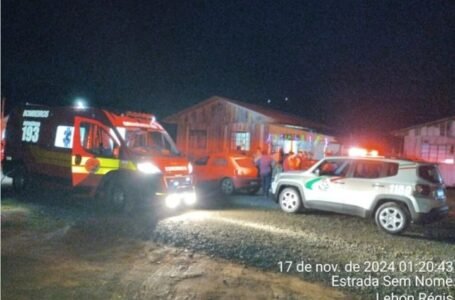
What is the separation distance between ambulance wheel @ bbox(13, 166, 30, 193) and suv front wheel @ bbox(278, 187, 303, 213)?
754 cm

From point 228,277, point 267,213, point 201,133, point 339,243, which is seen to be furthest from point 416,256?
point 201,133

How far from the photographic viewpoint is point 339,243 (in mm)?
8727

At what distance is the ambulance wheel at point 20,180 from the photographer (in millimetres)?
13156

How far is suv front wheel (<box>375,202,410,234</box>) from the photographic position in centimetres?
981

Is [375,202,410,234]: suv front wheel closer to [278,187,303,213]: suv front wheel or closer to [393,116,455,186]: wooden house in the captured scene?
[278,187,303,213]: suv front wheel

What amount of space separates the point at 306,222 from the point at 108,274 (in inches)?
231

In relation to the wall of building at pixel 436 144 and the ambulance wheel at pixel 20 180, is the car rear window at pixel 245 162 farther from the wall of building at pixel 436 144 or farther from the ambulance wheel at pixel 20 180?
the wall of building at pixel 436 144

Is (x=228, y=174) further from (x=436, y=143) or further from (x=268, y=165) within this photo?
(x=436, y=143)

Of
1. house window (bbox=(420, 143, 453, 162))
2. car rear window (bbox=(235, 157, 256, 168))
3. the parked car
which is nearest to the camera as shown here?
the parked car

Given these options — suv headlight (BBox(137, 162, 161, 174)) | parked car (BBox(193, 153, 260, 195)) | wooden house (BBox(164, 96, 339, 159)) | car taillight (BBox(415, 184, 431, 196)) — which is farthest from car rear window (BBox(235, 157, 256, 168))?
car taillight (BBox(415, 184, 431, 196))

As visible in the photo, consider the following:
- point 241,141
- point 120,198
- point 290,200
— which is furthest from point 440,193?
point 241,141

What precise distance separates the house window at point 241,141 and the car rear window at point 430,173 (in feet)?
42.1

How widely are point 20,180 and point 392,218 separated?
10579 millimetres

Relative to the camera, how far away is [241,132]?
74.7ft
